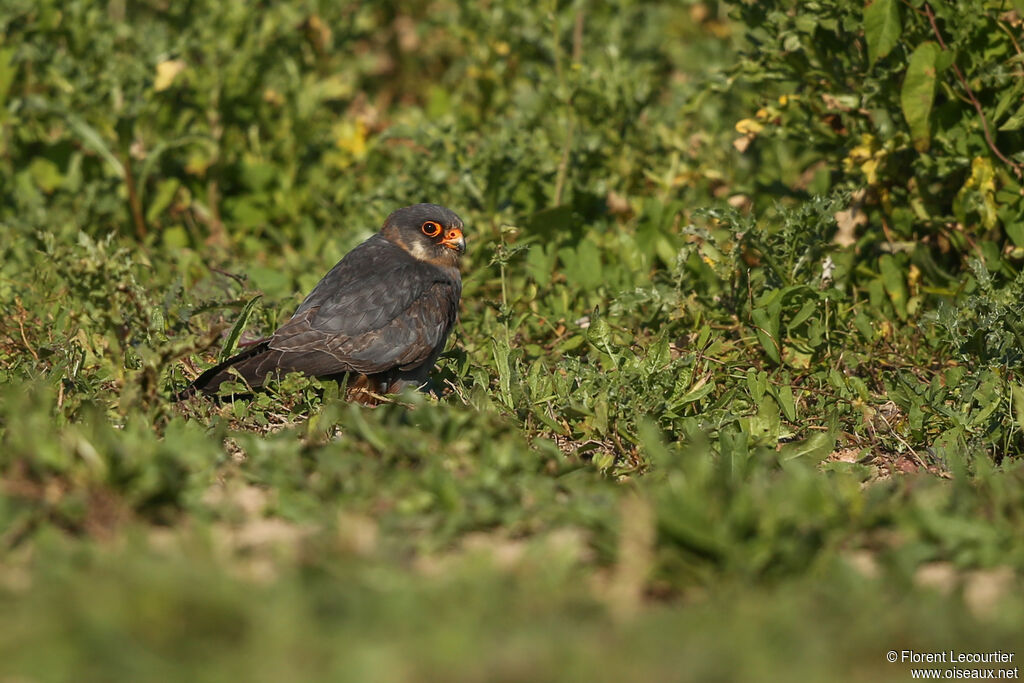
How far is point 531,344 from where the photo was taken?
21.4ft

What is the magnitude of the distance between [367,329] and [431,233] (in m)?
0.86

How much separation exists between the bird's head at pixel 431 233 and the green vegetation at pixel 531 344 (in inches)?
12.6

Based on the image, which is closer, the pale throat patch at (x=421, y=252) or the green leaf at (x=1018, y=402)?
the green leaf at (x=1018, y=402)

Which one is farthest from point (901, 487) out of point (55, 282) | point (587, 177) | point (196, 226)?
point (196, 226)

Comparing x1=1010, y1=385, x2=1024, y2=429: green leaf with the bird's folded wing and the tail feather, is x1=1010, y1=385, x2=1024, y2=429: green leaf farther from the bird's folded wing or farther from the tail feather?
the tail feather

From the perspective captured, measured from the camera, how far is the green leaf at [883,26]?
5.90 metres

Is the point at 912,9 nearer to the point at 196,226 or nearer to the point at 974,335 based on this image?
the point at 974,335

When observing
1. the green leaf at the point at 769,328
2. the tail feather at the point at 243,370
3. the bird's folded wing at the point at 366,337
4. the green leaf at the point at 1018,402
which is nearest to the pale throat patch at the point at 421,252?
the bird's folded wing at the point at 366,337

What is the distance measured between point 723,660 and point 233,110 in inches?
248

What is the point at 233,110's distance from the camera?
8.36 meters

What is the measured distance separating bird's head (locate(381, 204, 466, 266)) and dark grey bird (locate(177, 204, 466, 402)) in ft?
0.47

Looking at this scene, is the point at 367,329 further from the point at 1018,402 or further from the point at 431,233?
the point at 1018,402

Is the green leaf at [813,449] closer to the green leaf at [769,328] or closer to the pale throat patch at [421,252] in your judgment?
the green leaf at [769,328]

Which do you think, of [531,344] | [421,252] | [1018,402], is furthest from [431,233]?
[1018,402]
